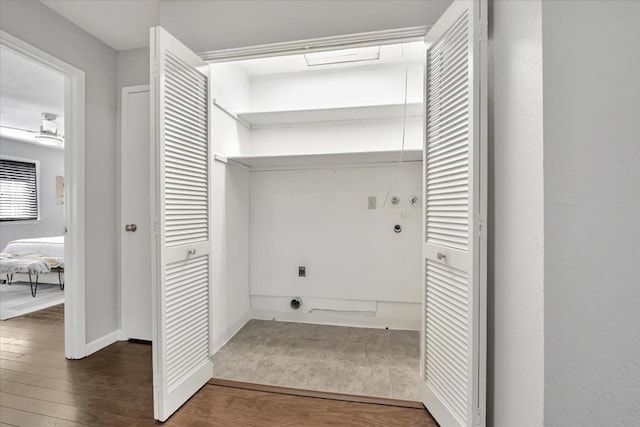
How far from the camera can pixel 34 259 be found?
13.1 feet

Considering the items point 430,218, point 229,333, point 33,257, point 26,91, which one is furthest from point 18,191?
point 430,218

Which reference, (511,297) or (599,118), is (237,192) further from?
(599,118)

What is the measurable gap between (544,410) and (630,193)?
753 mm

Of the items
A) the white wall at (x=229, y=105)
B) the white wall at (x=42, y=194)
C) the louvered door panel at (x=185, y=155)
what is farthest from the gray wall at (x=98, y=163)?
the white wall at (x=42, y=194)

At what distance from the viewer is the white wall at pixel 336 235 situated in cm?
281

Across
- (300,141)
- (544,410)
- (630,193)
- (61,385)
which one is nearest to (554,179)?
(630,193)

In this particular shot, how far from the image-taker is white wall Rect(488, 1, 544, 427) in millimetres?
995

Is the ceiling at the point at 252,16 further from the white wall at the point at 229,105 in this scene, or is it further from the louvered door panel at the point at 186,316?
the louvered door panel at the point at 186,316

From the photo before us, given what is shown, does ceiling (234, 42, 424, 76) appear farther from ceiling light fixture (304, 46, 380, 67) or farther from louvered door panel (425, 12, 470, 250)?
louvered door panel (425, 12, 470, 250)

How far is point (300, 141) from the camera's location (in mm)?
3062

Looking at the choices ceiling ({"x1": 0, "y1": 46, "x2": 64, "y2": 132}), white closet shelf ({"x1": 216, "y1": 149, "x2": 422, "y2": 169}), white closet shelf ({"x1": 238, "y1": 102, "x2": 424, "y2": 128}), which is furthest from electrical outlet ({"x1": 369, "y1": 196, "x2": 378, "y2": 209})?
ceiling ({"x1": 0, "y1": 46, "x2": 64, "y2": 132})

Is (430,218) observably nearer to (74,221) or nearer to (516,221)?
(516,221)

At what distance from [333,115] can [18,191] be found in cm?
665

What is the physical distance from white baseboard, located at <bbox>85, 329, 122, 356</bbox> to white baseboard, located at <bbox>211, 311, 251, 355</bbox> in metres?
0.94
